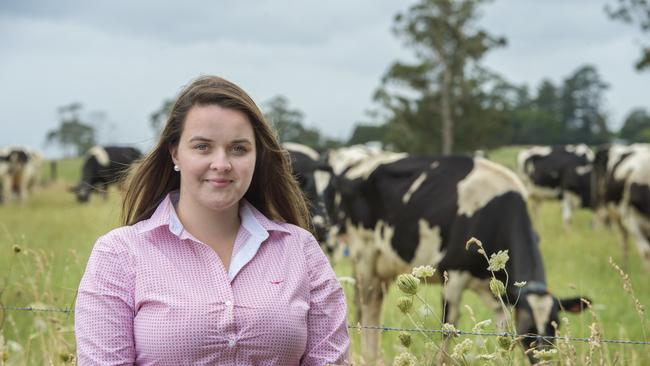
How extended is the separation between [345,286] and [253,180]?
4.27 metres

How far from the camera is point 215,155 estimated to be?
2.56 metres

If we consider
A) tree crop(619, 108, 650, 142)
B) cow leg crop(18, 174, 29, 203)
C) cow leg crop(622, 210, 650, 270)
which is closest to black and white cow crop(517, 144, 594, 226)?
cow leg crop(622, 210, 650, 270)

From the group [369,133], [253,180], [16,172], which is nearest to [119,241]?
[253,180]

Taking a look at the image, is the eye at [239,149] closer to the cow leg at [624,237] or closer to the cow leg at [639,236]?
the cow leg at [639,236]

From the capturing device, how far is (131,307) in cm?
248

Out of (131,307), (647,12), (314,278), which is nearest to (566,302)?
(314,278)

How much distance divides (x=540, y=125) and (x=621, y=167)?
208ft

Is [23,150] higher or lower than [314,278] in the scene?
lower

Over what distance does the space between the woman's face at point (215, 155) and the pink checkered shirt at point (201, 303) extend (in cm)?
15

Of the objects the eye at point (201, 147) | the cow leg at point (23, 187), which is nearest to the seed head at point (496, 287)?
the eye at point (201, 147)

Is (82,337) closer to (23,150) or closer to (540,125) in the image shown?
(23,150)

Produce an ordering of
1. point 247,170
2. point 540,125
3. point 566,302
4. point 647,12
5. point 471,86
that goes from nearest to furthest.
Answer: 1. point 247,170
2. point 566,302
3. point 647,12
4. point 471,86
5. point 540,125

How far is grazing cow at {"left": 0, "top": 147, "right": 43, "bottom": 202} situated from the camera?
27141 mm

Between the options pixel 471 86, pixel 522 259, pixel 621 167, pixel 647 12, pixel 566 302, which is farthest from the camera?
pixel 471 86
